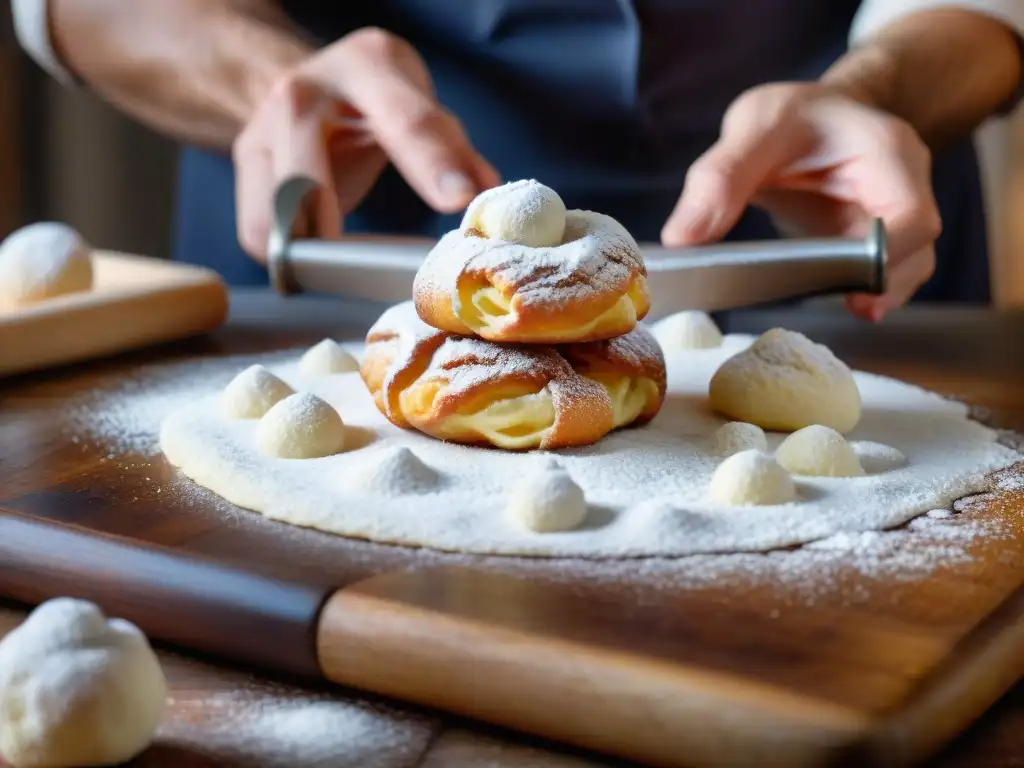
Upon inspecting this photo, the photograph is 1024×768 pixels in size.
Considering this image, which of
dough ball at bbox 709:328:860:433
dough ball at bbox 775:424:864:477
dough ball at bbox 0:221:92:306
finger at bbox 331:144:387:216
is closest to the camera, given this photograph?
dough ball at bbox 775:424:864:477

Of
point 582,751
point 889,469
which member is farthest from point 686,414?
point 582,751

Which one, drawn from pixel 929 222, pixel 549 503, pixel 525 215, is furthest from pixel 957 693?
pixel 929 222

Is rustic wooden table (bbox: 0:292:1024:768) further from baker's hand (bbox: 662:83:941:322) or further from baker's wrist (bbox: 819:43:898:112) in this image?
baker's wrist (bbox: 819:43:898:112)

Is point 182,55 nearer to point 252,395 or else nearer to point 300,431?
point 252,395

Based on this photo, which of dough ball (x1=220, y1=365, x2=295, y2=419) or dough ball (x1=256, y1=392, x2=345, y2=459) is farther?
dough ball (x1=220, y1=365, x2=295, y2=419)

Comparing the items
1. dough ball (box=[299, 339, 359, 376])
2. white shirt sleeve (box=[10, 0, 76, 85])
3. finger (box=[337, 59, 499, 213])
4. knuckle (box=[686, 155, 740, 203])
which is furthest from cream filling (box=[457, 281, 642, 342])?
white shirt sleeve (box=[10, 0, 76, 85])

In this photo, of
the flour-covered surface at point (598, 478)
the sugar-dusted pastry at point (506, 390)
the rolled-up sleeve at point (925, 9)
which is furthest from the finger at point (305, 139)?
the rolled-up sleeve at point (925, 9)

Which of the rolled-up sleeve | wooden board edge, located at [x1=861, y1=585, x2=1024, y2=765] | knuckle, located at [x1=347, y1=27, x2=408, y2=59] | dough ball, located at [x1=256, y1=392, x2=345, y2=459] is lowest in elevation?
dough ball, located at [x1=256, y1=392, x2=345, y2=459]
